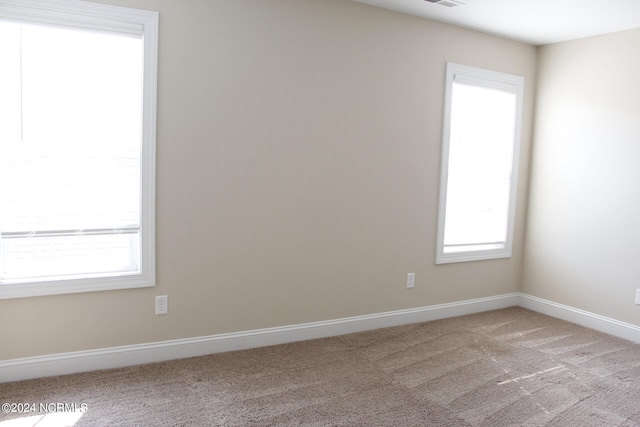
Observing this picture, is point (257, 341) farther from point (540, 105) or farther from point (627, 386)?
point (540, 105)

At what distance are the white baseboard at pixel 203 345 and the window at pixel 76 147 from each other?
1.39ft

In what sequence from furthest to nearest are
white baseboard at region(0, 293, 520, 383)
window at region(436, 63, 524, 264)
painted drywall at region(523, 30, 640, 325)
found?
1. window at region(436, 63, 524, 264)
2. painted drywall at region(523, 30, 640, 325)
3. white baseboard at region(0, 293, 520, 383)

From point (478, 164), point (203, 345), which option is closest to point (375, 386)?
point (203, 345)

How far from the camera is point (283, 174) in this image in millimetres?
3719

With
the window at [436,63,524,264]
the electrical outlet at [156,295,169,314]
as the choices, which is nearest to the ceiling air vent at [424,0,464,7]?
the window at [436,63,524,264]

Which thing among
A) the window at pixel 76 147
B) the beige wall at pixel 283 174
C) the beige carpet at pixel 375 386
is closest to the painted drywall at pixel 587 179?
the beige carpet at pixel 375 386

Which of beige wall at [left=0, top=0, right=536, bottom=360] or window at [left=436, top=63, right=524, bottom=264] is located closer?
beige wall at [left=0, top=0, right=536, bottom=360]

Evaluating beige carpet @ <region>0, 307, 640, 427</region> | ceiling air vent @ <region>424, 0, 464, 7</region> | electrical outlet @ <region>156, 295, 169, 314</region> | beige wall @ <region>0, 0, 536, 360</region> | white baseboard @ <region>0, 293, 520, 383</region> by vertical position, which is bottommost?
beige carpet @ <region>0, 307, 640, 427</region>

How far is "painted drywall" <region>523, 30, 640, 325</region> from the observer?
14.0 ft

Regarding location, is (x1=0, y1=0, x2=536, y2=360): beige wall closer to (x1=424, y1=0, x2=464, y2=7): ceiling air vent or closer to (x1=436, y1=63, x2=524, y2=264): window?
(x1=436, y1=63, x2=524, y2=264): window

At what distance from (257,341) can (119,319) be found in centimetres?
98

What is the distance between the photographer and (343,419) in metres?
2.75

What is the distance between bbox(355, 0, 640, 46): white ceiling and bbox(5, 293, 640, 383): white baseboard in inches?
97.1

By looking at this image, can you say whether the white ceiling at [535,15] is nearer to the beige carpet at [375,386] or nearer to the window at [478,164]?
the window at [478,164]
